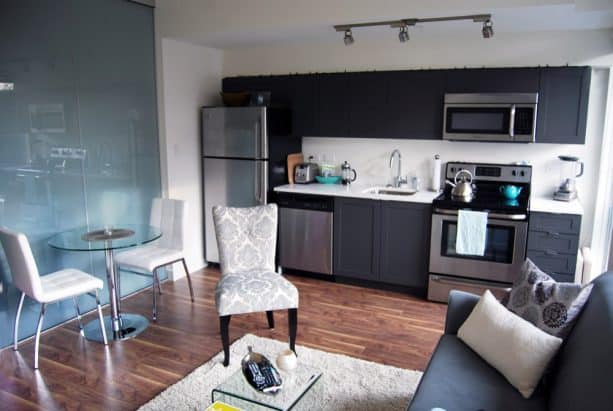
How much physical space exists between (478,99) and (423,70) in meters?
0.57

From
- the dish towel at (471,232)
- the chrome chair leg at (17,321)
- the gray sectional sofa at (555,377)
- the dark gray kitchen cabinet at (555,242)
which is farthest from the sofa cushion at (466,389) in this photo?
the chrome chair leg at (17,321)

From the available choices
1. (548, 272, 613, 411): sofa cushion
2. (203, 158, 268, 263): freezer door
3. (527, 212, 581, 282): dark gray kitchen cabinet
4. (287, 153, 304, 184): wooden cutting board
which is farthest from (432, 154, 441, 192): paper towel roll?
(548, 272, 613, 411): sofa cushion

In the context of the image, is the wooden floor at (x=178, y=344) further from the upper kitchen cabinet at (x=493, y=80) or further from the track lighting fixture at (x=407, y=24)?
the track lighting fixture at (x=407, y=24)

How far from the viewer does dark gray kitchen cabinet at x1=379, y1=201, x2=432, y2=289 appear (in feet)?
13.9

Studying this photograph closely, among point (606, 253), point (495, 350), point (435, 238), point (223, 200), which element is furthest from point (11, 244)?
point (606, 253)

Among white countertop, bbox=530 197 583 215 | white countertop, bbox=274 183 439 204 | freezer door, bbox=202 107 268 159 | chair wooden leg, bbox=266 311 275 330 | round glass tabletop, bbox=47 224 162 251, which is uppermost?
freezer door, bbox=202 107 268 159

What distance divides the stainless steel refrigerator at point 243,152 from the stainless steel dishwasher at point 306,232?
0.93 feet

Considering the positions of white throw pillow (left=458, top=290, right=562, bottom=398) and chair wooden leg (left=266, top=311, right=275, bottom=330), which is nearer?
white throw pillow (left=458, top=290, right=562, bottom=398)

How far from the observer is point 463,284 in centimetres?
411

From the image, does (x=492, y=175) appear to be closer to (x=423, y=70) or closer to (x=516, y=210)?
(x=516, y=210)

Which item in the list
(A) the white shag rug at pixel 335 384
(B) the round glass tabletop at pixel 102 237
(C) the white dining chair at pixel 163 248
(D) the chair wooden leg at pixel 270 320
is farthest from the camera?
(C) the white dining chair at pixel 163 248

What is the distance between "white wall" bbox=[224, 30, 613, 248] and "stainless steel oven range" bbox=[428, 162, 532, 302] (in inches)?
6.9

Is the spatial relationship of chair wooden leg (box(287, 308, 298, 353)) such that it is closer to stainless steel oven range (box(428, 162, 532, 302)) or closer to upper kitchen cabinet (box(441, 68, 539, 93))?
stainless steel oven range (box(428, 162, 532, 302))

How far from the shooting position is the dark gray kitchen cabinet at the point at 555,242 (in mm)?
3744
